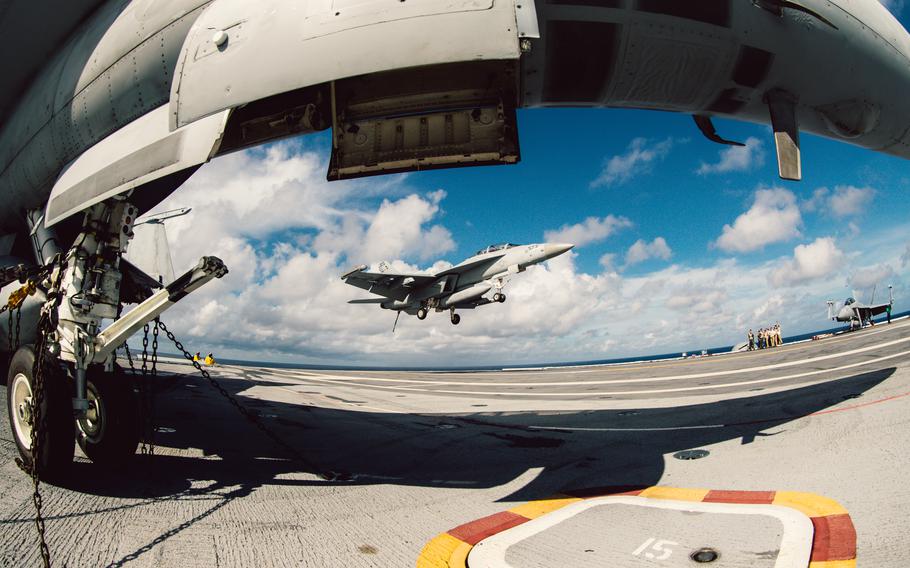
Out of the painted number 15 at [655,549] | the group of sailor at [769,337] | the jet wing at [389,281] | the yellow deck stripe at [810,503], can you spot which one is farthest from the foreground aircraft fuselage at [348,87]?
the group of sailor at [769,337]

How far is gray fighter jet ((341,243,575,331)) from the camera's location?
75.5ft

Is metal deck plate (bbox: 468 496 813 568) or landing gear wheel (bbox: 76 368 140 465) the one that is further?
landing gear wheel (bbox: 76 368 140 465)

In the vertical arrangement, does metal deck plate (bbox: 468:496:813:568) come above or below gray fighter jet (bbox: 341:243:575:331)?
below

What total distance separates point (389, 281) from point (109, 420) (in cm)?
2294

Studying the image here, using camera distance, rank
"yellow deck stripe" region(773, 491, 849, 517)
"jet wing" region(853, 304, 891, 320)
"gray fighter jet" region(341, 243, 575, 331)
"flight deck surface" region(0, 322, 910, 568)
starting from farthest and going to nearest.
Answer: "jet wing" region(853, 304, 891, 320) < "gray fighter jet" region(341, 243, 575, 331) < "yellow deck stripe" region(773, 491, 849, 517) < "flight deck surface" region(0, 322, 910, 568)

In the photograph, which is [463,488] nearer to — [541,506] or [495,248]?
[541,506]

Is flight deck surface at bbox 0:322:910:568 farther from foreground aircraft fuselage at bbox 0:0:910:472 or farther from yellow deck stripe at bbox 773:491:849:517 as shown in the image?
foreground aircraft fuselage at bbox 0:0:910:472

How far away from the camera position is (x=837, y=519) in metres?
2.96

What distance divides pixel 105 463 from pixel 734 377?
62.3ft

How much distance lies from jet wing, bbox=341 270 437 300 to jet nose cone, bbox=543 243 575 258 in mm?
7394

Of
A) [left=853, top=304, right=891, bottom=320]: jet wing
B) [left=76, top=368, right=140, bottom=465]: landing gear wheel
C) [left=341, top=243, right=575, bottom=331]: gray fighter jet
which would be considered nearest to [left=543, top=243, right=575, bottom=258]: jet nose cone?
[left=341, top=243, right=575, bottom=331]: gray fighter jet

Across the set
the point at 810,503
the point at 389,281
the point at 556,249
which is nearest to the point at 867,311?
the point at 556,249

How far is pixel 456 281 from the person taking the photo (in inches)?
1035

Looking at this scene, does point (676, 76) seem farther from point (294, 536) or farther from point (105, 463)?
point (105, 463)
